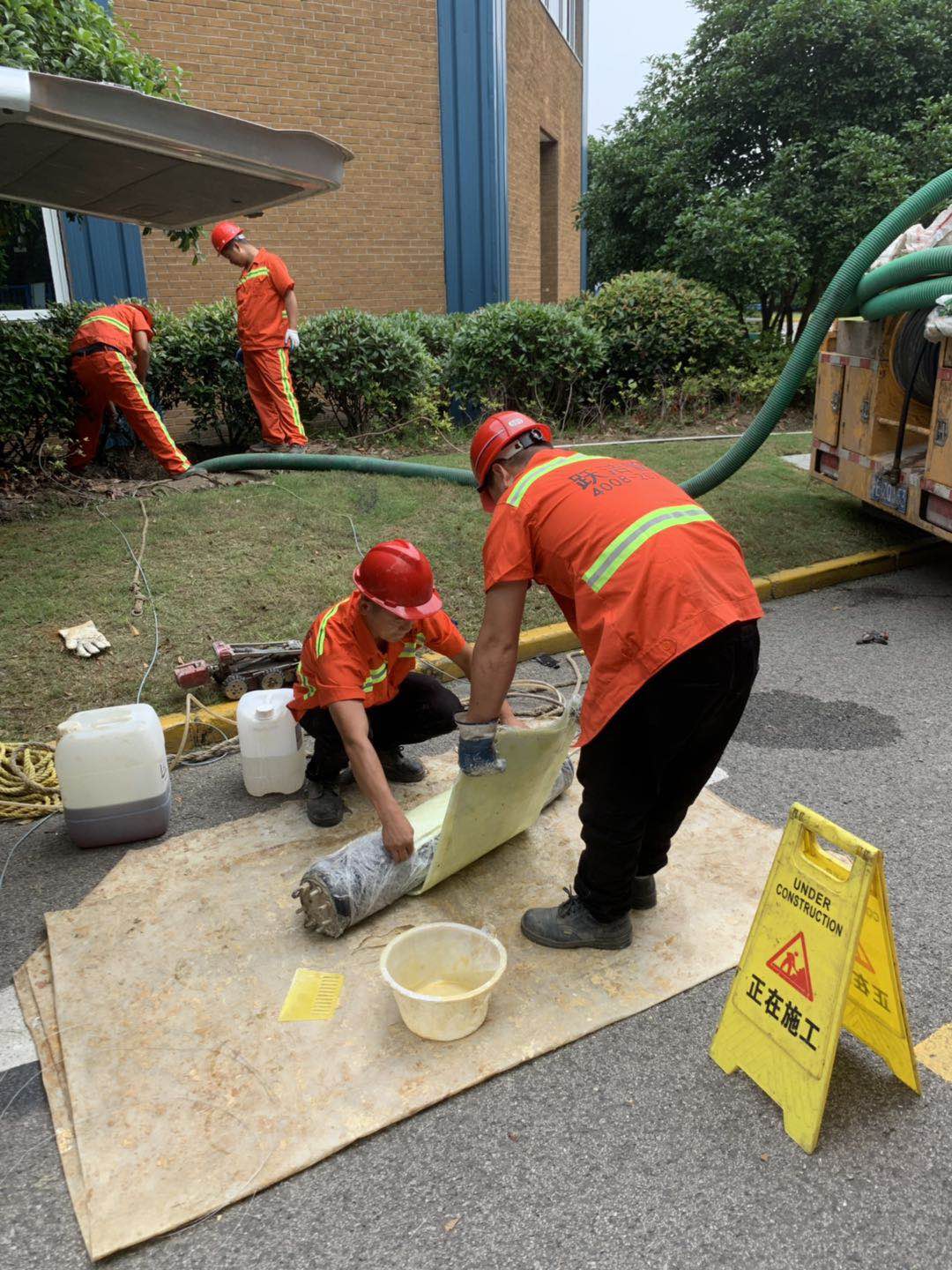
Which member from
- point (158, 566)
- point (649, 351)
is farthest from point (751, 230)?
point (158, 566)

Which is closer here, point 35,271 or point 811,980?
point 811,980

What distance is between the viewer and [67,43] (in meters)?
5.56

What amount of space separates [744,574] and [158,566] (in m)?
3.91

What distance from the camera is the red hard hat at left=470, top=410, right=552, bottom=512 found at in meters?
2.59

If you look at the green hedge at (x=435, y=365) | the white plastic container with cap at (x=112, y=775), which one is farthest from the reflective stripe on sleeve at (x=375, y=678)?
the green hedge at (x=435, y=365)

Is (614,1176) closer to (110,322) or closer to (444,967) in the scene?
(444,967)

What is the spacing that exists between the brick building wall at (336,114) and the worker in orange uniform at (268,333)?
315cm

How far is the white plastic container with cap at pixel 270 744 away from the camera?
3.62 metres

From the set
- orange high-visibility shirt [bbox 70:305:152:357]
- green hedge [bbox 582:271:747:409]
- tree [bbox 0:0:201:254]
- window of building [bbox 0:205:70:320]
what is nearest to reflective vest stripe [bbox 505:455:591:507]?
tree [bbox 0:0:201:254]

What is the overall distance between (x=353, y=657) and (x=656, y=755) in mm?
1142

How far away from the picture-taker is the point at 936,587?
6.28 metres

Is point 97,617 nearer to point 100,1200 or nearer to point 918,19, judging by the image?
point 100,1200

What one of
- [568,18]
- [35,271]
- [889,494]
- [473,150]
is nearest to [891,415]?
[889,494]

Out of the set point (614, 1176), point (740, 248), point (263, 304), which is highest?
point (740, 248)
